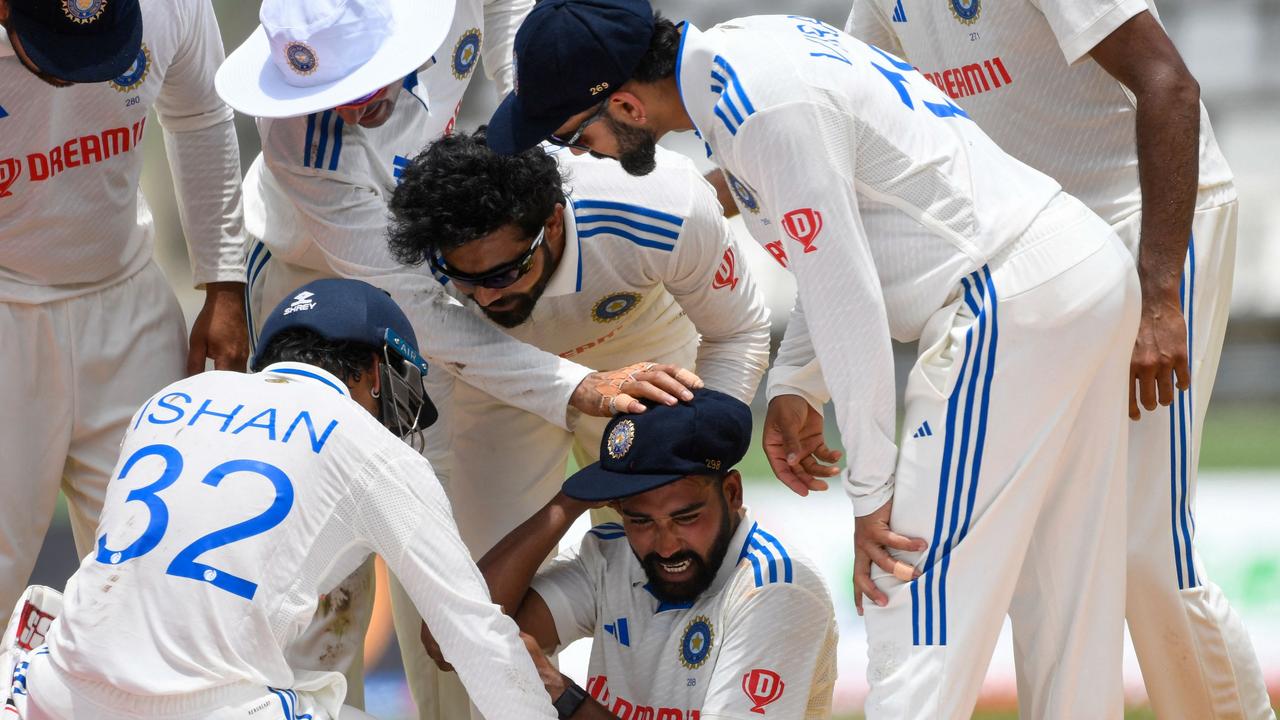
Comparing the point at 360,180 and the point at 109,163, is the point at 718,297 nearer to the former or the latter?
the point at 360,180

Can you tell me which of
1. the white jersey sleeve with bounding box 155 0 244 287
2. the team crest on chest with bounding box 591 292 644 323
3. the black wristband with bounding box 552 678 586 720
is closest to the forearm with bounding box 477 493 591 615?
the black wristband with bounding box 552 678 586 720

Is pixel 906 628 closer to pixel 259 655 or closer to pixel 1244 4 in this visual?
pixel 259 655

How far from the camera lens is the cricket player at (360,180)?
12.6 ft

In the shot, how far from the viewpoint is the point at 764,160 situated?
281cm

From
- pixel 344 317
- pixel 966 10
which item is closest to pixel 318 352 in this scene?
pixel 344 317

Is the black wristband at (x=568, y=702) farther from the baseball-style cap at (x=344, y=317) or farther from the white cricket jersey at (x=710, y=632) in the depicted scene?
the baseball-style cap at (x=344, y=317)

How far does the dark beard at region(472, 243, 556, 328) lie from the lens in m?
A: 3.98

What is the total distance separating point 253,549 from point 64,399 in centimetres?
143

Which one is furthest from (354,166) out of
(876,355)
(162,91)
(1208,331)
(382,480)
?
(1208,331)

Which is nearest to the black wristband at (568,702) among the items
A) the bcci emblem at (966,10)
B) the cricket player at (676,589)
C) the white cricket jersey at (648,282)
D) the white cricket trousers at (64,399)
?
the cricket player at (676,589)

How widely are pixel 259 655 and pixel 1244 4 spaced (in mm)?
9240

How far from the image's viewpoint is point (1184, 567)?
3316 mm

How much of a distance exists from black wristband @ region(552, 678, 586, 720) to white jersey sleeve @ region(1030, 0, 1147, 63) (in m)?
1.72

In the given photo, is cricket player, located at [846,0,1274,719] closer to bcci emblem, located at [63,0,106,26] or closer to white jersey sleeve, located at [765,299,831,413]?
white jersey sleeve, located at [765,299,831,413]
